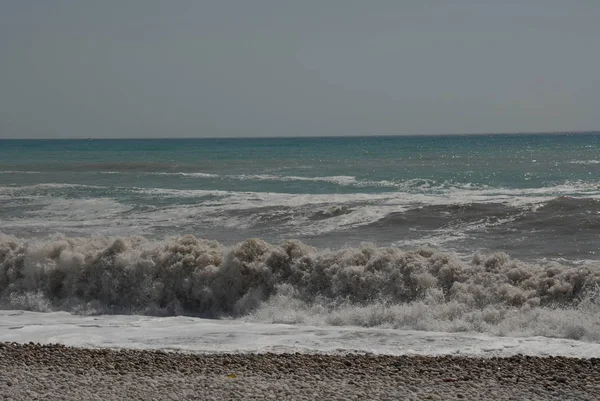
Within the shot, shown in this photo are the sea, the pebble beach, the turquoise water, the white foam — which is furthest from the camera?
the turquoise water

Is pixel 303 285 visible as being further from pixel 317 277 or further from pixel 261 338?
pixel 261 338

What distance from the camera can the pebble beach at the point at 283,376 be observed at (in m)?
7.25

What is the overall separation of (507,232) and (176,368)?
11.5 metres

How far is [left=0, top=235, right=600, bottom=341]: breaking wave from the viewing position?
11023 mm

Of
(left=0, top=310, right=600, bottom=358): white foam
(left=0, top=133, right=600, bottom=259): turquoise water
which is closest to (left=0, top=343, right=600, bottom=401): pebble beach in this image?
(left=0, top=310, right=600, bottom=358): white foam

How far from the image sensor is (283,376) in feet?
25.8

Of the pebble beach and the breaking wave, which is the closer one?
the pebble beach

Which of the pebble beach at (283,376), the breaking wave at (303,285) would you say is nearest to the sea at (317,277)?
the breaking wave at (303,285)

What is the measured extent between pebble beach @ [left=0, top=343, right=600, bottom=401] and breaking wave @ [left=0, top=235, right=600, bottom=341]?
2244mm

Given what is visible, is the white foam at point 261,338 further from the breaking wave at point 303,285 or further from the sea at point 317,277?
the breaking wave at point 303,285

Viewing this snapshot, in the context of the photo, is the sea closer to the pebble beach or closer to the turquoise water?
the turquoise water

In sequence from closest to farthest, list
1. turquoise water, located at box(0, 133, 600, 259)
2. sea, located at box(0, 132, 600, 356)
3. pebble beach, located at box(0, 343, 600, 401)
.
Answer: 1. pebble beach, located at box(0, 343, 600, 401)
2. sea, located at box(0, 132, 600, 356)
3. turquoise water, located at box(0, 133, 600, 259)

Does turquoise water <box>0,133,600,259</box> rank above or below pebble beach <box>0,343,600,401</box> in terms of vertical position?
above

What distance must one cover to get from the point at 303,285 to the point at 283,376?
16.6 ft
